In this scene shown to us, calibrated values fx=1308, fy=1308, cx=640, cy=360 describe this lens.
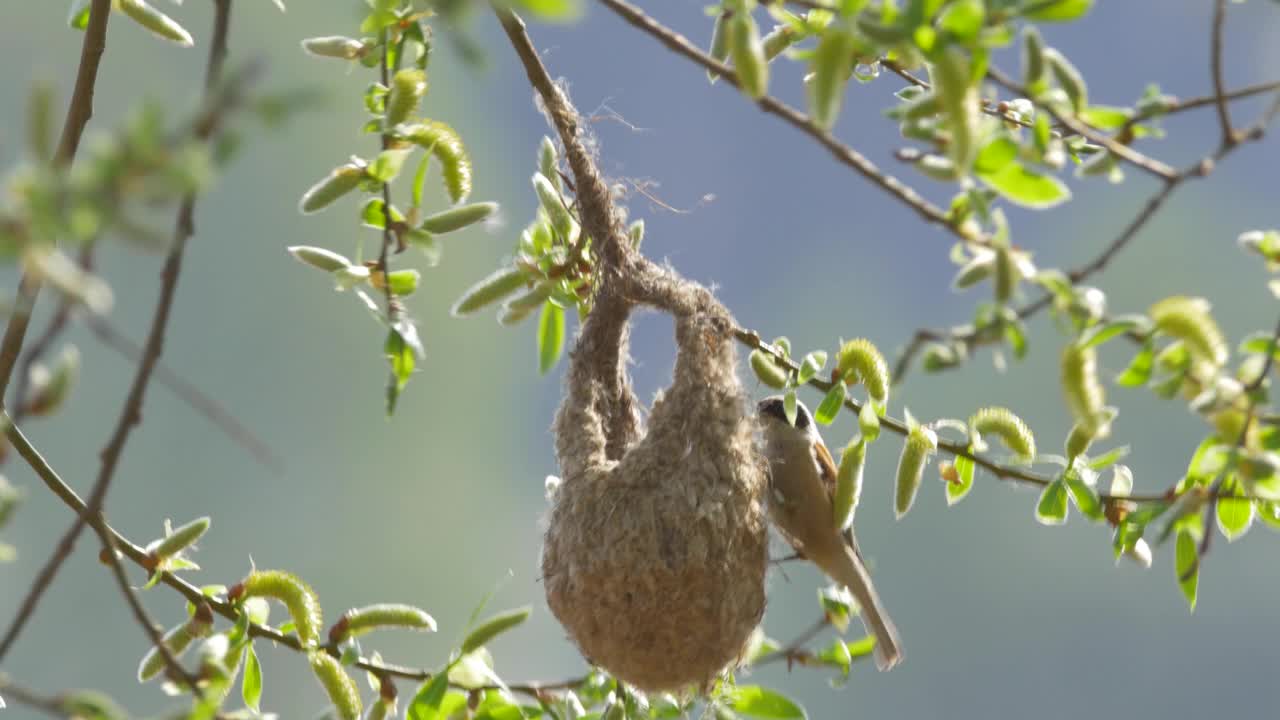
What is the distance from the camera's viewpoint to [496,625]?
167 cm

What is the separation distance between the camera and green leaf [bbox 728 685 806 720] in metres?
1.96

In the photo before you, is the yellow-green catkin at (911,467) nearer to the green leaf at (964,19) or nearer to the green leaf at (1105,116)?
the green leaf at (1105,116)

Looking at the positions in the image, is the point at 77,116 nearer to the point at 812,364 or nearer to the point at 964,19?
the point at 812,364

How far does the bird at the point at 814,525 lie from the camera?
6.89 feet

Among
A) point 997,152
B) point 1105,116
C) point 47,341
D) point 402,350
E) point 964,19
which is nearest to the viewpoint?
point 47,341

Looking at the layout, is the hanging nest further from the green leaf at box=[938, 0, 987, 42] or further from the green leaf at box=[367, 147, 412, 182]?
the green leaf at box=[938, 0, 987, 42]

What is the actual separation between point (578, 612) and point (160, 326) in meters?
1.10

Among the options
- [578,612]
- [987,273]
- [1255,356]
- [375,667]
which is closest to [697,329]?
[578,612]

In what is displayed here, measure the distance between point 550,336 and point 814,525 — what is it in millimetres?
534

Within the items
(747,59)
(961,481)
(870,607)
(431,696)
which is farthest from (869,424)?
(747,59)

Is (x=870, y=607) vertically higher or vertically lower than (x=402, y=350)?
lower

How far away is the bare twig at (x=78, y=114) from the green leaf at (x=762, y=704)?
111 cm

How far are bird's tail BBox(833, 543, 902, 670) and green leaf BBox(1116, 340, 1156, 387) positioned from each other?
95 centimetres

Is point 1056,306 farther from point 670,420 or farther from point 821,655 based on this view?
point 821,655
